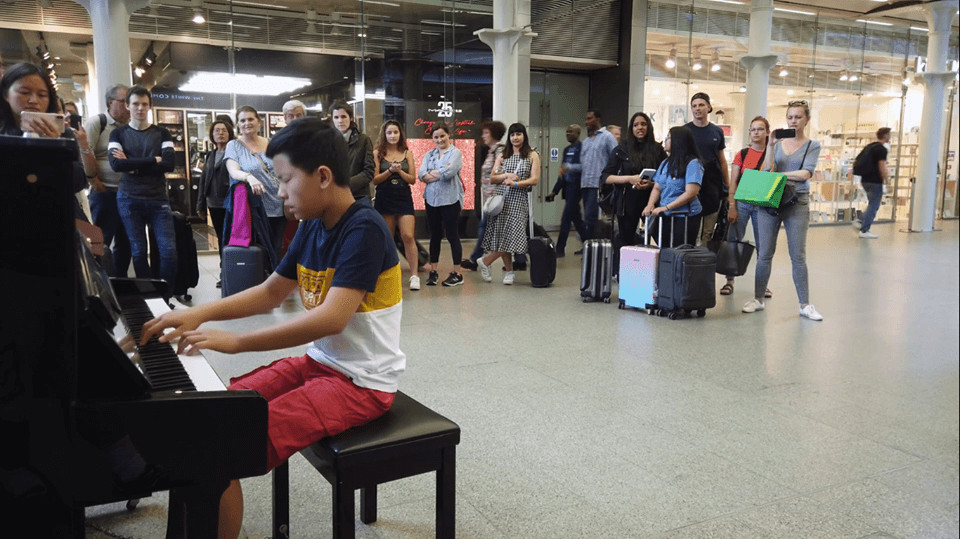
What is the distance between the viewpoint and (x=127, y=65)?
24.7 ft

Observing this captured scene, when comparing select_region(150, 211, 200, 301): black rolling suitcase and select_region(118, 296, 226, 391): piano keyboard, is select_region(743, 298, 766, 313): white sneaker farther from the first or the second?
select_region(118, 296, 226, 391): piano keyboard

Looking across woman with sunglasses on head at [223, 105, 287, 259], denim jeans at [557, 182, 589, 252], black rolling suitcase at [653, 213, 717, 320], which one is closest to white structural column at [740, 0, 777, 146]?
denim jeans at [557, 182, 589, 252]

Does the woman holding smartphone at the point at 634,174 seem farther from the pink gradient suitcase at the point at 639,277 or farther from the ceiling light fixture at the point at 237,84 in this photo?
the ceiling light fixture at the point at 237,84

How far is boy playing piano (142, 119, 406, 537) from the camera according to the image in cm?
175

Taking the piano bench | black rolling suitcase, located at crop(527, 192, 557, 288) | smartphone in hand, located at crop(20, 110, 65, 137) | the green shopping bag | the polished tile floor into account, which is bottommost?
the polished tile floor

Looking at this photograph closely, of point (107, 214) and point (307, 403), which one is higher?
point (107, 214)

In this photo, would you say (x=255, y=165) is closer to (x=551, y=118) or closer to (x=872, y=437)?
(x=872, y=437)

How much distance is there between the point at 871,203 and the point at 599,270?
23.8ft

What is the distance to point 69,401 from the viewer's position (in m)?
1.28

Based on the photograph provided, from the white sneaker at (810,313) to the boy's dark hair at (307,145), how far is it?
449cm

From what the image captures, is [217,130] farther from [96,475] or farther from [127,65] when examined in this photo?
[96,475]

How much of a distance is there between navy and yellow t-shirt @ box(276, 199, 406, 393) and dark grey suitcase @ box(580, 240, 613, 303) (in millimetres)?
4342

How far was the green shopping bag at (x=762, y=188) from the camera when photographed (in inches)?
204

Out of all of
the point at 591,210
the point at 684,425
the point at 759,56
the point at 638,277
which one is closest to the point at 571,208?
the point at 591,210
